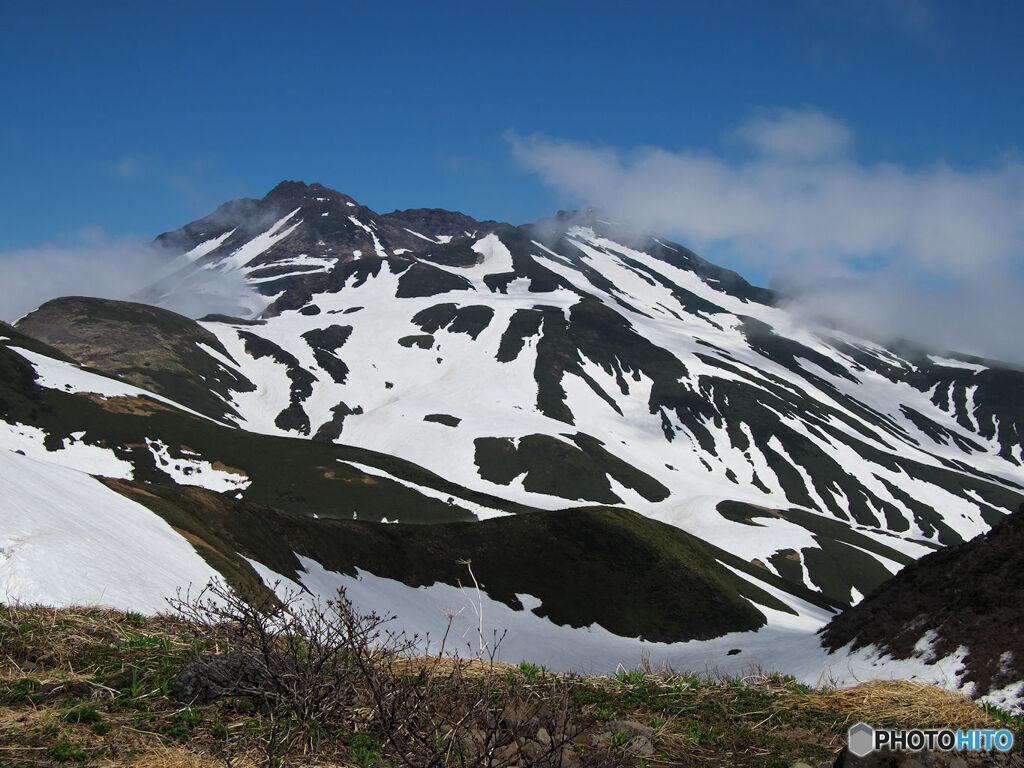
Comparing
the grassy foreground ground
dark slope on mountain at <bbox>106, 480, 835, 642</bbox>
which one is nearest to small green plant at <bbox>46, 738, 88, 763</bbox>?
the grassy foreground ground

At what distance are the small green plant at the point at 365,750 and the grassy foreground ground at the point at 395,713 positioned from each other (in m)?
0.01

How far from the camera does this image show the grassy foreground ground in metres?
5.80

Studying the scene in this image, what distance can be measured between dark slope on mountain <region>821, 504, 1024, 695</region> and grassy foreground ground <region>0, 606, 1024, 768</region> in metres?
20.8

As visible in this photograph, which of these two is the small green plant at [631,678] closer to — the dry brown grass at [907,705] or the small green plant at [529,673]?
the small green plant at [529,673]

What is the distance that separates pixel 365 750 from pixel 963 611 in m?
33.2

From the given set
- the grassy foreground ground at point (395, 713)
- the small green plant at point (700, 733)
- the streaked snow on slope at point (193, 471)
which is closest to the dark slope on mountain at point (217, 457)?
the streaked snow on slope at point (193, 471)

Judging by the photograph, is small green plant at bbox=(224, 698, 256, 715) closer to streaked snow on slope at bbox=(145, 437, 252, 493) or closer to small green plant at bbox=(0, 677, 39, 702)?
small green plant at bbox=(0, 677, 39, 702)

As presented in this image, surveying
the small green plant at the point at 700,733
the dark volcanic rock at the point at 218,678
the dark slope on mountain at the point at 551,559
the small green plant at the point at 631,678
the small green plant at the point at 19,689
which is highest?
the dark volcanic rock at the point at 218,678

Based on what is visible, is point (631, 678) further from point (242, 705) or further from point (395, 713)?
point (242, 705)

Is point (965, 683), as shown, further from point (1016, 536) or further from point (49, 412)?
point (49, 412)

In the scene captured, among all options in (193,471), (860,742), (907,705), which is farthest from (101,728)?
(193,471)

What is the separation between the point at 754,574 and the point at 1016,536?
77.4m

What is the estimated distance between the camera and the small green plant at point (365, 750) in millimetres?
5852

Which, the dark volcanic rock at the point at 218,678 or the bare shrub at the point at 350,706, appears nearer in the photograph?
the bare shrub at the point at 350,706
